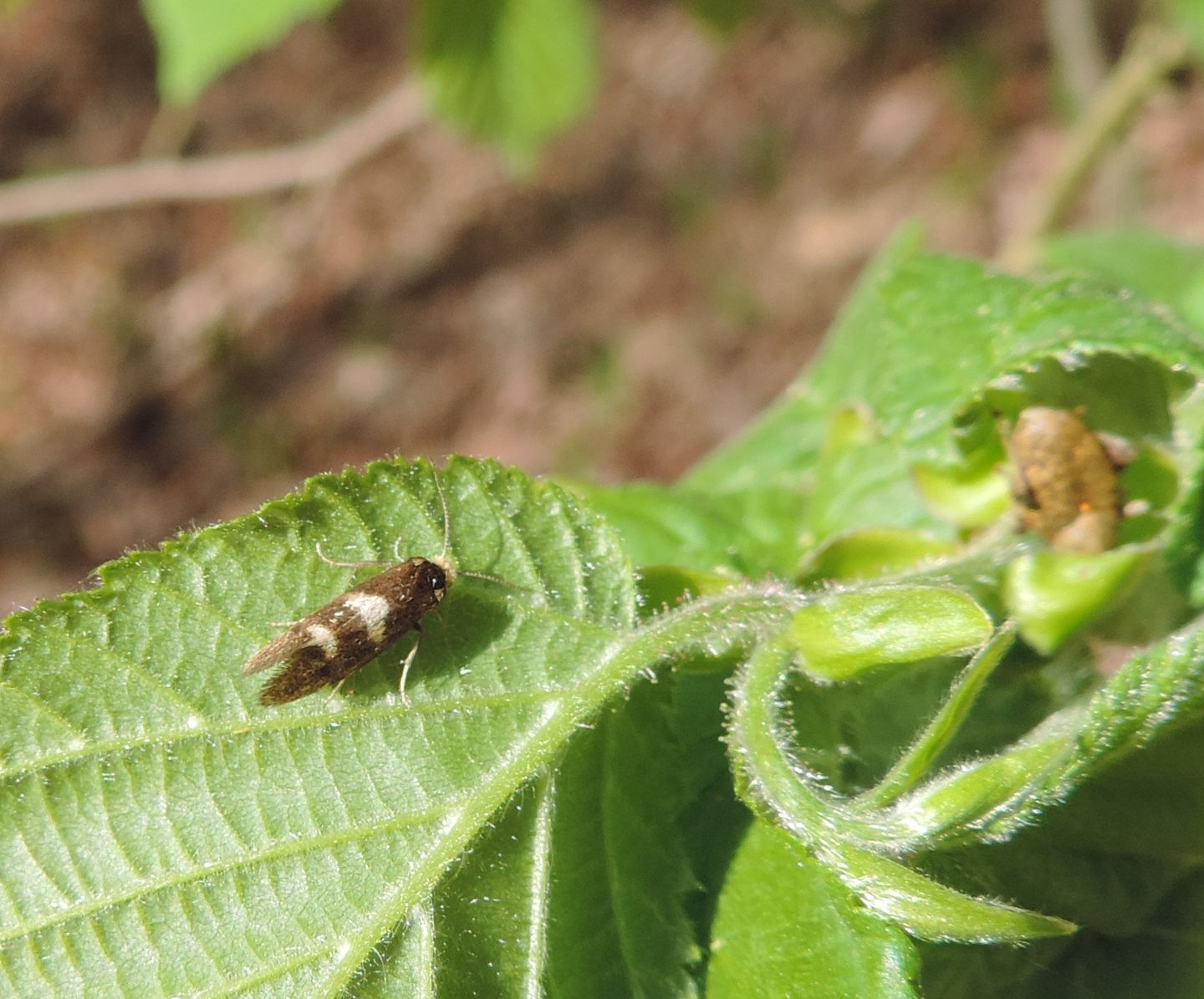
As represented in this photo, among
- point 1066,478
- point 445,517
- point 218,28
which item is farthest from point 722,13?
point 445,517

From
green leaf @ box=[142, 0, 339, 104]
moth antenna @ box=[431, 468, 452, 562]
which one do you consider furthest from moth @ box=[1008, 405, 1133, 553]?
green leaf @ box=[142, 0, 339, 104]

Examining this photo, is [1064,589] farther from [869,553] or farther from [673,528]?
[673,528]

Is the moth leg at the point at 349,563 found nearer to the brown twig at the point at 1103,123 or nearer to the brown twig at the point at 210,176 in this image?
the brown twig at the point at 1103,123

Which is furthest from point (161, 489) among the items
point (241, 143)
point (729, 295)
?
point (729, 295)

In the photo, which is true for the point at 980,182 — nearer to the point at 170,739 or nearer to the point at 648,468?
the point at 648,468

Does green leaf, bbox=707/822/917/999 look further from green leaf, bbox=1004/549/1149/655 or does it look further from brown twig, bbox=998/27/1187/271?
brown twig, bbox=998/27/1187/271

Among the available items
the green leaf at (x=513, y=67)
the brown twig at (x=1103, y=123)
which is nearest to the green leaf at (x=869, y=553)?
the brown twig at (x=1103, y=123)
